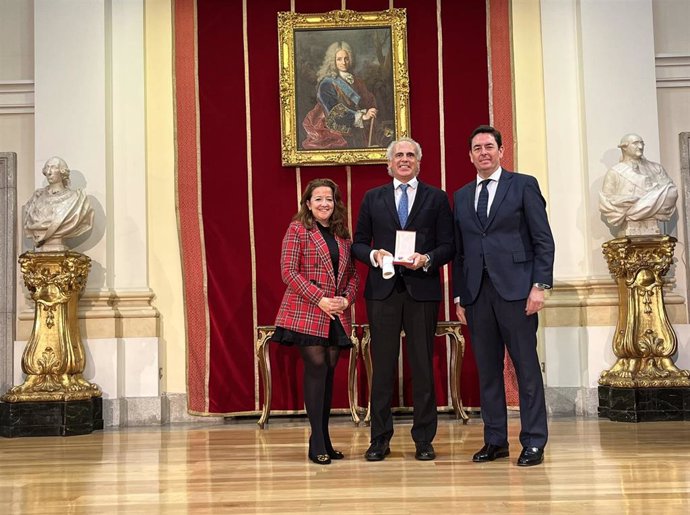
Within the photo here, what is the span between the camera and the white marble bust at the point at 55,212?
5.97 m

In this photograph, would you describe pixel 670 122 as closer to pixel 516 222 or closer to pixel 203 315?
pixel 516 222

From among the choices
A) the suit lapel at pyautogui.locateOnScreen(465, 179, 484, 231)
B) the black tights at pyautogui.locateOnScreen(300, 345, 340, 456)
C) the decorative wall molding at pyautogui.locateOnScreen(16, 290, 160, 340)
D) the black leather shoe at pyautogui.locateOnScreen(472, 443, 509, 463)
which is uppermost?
the suit lapel at pyautogui.locateOnScreen(465, 179, 484, 231)

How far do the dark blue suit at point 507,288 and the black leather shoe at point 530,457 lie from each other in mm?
29

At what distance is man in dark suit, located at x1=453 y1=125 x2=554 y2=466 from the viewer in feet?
12.9

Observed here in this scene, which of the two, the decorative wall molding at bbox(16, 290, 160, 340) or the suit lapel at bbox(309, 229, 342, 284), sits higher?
the suit lapel at bbox(309, 229, 342, 284)

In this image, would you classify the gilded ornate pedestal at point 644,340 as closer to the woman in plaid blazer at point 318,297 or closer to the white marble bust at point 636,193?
the white marble bust at point 636,193

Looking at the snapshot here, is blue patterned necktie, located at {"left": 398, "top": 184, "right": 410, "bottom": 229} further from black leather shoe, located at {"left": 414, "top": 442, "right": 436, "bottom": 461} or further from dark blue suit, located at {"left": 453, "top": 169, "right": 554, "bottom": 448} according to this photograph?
black leather shoe, located at {"left": 414, "top": 442, "right": 436, "bottom": 461}

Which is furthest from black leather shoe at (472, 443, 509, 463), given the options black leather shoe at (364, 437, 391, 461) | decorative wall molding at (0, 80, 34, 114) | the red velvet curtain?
decorative wall molding at (0, 80, 34, 114)

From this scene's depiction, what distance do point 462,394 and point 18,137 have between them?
4.14 metres

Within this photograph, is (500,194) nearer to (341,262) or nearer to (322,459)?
(341,262)

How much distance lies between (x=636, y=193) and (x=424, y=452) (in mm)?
2828

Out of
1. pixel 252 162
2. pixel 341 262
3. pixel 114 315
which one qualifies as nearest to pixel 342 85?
pixel 252 162

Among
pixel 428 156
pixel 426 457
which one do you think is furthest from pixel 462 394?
pixel 426 457

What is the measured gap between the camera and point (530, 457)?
385cm
